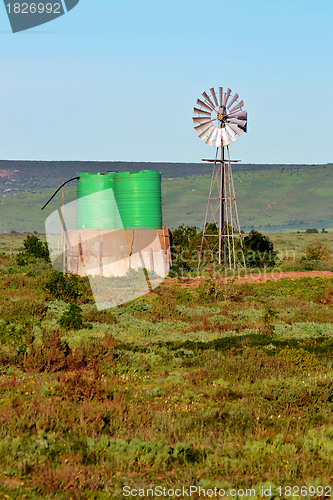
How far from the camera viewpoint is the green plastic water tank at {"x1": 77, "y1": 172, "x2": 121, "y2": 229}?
32.4 metres

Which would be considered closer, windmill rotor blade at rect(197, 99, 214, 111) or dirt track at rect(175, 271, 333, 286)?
dirt track at rect(175, 271, 333, 286)

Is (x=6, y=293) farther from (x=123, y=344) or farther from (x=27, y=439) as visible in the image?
(x=27, y=439)

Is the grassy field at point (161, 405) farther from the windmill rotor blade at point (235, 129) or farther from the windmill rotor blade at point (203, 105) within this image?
the windmill rotor blade at point (203, 105)

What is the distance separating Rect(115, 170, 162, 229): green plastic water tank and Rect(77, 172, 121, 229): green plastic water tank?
0.71 meters

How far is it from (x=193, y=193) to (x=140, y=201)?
122397 millimetres

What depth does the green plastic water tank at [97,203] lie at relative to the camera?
32.4 metres

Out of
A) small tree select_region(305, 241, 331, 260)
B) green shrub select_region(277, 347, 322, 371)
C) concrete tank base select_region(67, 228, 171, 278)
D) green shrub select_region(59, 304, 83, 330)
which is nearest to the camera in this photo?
green shrub select_region(277, 347, 322, 371)

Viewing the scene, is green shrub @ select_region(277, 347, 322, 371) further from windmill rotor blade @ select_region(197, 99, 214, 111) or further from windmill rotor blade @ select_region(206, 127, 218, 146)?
windmill rotor blade @ select_region(197, 99, 214, 111)

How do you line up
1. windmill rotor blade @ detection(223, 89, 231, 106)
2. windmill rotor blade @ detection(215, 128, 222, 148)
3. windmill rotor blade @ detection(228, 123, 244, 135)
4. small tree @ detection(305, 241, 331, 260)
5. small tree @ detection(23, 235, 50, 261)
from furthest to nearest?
small tree @ detection(305, 241, 331, 260)
small tree @ detection(23, 235, 50, 261)
windmill rotor blade @ detection(215, 128, 222, 148)
windmill rotor blade @ detection(228, 123, 244, 135)
windmill rotor blade @ detection(223, 89, 231, 106)

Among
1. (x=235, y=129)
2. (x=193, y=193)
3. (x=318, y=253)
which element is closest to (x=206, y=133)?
(x=235, y=129)

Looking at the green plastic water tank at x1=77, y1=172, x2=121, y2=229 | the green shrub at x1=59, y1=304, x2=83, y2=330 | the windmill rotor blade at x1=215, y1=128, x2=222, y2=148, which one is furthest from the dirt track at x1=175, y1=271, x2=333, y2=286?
the green shrub at x1=59, y1=304, x2=83, y2=330

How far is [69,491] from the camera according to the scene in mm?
6066

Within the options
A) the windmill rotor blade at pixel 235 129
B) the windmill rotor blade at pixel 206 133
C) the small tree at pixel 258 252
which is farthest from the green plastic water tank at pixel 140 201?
the small tree at pixel 258 252

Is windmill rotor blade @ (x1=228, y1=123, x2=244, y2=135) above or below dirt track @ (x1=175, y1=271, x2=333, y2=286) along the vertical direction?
above
